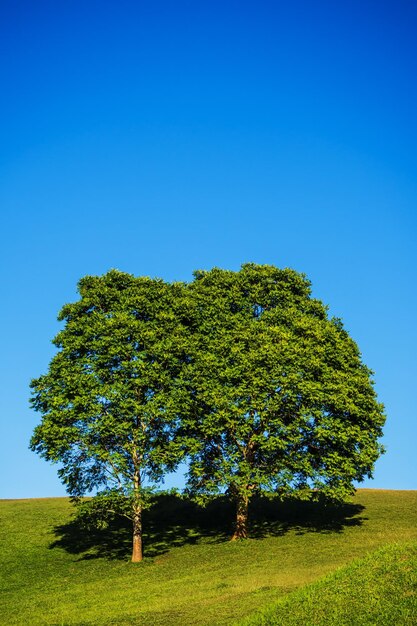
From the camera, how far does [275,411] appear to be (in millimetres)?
46406

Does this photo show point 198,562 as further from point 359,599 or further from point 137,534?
point 359,599

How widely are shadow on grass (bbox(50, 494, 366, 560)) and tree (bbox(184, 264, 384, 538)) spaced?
4364mm

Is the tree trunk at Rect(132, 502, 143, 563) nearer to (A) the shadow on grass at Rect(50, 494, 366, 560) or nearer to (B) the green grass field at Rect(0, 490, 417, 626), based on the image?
(B) the green grass field at Rect(0, 490, 417, 626)

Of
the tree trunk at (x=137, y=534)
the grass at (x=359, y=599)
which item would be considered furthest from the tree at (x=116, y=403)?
the grass at (x=359, y=599)

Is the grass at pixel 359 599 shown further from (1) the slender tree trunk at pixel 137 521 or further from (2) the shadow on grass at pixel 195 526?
(2) the shadow on grass at pixel 195 526

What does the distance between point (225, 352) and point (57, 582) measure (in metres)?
19.7

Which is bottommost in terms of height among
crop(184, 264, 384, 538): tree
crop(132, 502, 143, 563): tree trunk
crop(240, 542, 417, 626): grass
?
crop(240, 542, 417, 626): grass

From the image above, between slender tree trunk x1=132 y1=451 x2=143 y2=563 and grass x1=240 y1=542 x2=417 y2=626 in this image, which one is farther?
slender tree trunk x1=132 y1=451 x2=143 y2=563

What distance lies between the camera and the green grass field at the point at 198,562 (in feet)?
94.7

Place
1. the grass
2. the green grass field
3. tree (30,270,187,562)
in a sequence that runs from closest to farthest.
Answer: the grass → the green grass field → tree (30,270,187,562)

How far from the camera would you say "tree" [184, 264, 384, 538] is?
45.2m

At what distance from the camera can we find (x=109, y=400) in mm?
44906

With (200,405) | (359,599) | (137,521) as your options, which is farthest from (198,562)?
(359,599)

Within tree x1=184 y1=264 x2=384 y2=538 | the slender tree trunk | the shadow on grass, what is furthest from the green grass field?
tree x1=184 y1=264 x2=384 y2=538
